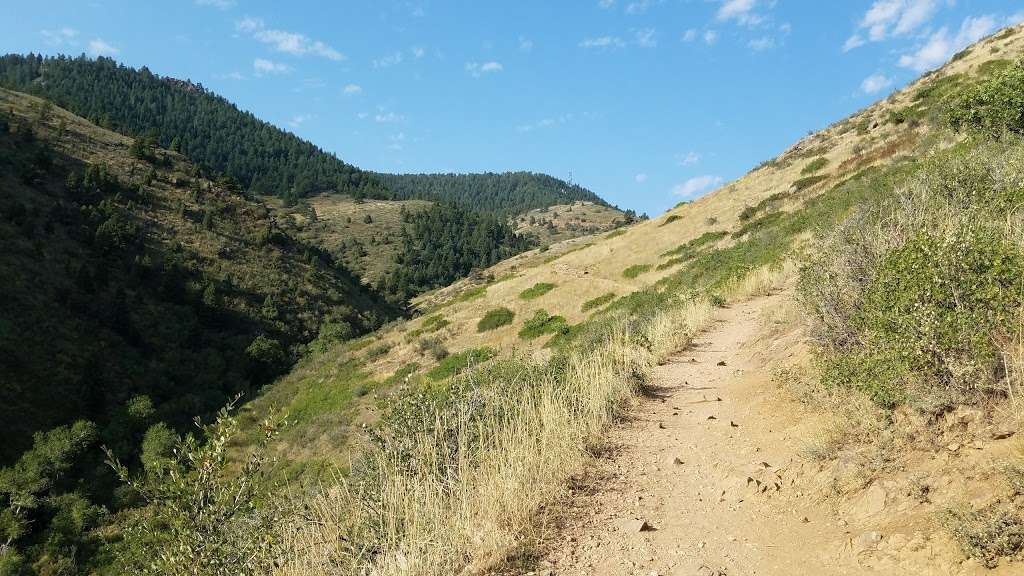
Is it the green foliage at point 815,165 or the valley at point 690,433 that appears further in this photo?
the green foliage at point 815,165

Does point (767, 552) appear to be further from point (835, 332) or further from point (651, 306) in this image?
point (651, 306)

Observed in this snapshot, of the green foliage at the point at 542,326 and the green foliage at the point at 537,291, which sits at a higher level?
the green foliage at the point at 537,291

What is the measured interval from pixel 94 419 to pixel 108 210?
29190 mm

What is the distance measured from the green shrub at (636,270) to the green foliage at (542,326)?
6.10 meters

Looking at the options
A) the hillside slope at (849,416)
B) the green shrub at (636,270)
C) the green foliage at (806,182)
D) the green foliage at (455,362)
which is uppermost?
the green foliage at (806,182)

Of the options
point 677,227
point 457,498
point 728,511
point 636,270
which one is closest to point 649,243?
point 677,227

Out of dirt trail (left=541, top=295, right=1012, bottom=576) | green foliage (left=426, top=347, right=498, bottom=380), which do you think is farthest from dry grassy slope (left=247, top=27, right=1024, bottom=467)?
dirt trail (left=541, top=295, right=1012, bottom=576)

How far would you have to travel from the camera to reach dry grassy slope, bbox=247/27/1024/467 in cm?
2783

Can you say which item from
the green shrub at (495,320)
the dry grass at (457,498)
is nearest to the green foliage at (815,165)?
the green shrub at (495,320)

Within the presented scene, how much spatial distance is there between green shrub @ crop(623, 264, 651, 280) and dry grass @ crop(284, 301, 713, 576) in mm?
24000

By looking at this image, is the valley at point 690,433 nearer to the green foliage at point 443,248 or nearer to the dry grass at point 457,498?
the dry grass at point 457,498

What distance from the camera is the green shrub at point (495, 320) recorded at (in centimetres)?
2886

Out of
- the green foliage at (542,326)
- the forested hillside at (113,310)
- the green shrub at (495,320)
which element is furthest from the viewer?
the forested hillside at (113,310)

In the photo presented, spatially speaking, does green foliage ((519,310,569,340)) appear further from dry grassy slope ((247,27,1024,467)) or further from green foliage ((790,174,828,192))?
green foliage ((790,174,828,192))
